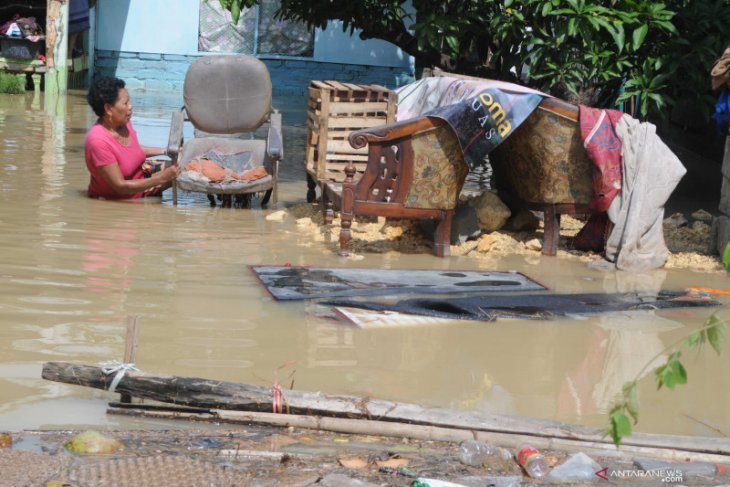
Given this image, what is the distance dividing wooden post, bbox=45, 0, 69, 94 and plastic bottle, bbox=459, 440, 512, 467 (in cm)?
1477

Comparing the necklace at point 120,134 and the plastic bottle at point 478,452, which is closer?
the plastic bottle at point 478,452

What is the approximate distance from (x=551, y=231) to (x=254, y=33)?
46.1 ft

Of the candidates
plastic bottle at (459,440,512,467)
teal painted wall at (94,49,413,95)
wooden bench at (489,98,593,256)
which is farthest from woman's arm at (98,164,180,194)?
teal painted wall at (94,49,413,95)

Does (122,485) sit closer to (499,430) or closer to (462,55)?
(499,430)

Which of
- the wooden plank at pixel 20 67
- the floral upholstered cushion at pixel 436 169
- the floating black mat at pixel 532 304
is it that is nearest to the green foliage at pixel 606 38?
the floral upholstered cushion at pixel 436 169

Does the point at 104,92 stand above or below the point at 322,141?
above

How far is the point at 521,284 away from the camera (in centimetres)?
639

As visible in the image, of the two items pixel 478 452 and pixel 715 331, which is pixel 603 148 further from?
pixel 715 331

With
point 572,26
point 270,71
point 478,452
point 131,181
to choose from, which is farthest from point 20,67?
point 478,452

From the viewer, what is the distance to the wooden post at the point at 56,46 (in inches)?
666

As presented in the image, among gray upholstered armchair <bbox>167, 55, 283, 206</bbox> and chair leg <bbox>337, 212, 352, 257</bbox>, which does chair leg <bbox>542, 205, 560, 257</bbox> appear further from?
gray upholstered armchair <bbox>167, 55, 283, 206</bbox>

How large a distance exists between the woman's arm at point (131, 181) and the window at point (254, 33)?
40.7 ft

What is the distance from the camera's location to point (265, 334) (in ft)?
16.8

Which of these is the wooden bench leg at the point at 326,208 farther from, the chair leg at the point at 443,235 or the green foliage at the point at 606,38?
the green foliage at the point at 606,38
